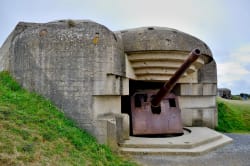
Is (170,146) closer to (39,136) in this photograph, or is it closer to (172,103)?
(172,103)

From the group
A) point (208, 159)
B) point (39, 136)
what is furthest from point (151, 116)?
point (39, 136)

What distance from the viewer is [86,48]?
6242mm

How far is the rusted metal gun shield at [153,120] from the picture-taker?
26.2ft

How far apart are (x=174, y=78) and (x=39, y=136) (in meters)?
3.28

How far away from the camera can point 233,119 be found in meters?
12.2

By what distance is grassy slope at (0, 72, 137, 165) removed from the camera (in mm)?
4051

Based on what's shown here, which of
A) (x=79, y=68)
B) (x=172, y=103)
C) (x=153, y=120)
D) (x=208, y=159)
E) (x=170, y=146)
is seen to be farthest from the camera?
(x=172, y=103)

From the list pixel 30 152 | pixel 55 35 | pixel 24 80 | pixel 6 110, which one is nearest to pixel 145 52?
pixel 55 35

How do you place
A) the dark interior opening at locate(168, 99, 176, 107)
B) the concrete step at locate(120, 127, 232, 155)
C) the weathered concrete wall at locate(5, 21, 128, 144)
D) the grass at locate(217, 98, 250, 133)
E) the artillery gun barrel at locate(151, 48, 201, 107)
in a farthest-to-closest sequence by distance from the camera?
the grass at locate(217, 98, 250, 133) → the dark interior opening at locate(168, 99, 176, 107) → the concrete step at locate(120, 127, 232, 155) → the weathered concrete wall at locate(5, 21, 128, 144) → the artillery gun barrel at locate(151, 48, 201, 107)

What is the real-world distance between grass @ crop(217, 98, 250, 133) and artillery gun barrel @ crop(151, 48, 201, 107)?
4262mm

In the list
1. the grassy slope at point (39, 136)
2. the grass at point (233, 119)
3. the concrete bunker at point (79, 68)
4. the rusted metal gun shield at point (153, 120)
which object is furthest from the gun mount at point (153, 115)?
the grass at point (233, 119)

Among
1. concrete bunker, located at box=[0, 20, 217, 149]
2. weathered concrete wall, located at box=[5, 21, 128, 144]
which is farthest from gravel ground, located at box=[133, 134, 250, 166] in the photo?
weathered concrete wall, located at box=[5, 21, 128, 144]

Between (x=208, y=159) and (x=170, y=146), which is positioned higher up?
(x=170, y=146)

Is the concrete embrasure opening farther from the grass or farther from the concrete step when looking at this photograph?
the grass
